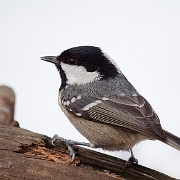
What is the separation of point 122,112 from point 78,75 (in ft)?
1.91

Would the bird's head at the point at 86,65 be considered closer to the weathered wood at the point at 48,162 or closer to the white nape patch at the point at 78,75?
the white nape patch at the point at 78,75

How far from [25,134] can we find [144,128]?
0.77 m

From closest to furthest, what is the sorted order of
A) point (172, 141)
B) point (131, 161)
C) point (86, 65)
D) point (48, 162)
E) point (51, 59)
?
point (48, 162) < point (172, 141) < point (131, 161) < point (86, 65) < point (51, 59)

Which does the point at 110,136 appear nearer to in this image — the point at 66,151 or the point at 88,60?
the point at 66,151

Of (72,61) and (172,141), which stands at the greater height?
(72,61)

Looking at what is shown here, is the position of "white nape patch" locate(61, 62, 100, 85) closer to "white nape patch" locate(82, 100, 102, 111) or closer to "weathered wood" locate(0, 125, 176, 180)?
"white nape patch" locate(82, 100, 102, 111)

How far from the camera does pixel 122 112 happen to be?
7.52 ft

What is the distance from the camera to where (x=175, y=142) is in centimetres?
223

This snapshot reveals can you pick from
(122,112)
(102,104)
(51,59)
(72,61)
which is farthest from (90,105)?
(51,59)

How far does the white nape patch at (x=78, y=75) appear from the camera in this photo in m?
2.67

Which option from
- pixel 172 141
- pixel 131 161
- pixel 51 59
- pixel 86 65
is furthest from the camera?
pixel 51 59

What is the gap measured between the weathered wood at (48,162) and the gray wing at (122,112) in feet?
0.88

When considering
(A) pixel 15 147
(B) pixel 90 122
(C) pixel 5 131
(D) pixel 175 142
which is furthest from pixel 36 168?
(D) pixel 175 142

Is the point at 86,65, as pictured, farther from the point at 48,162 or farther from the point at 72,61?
the point at 48,162
